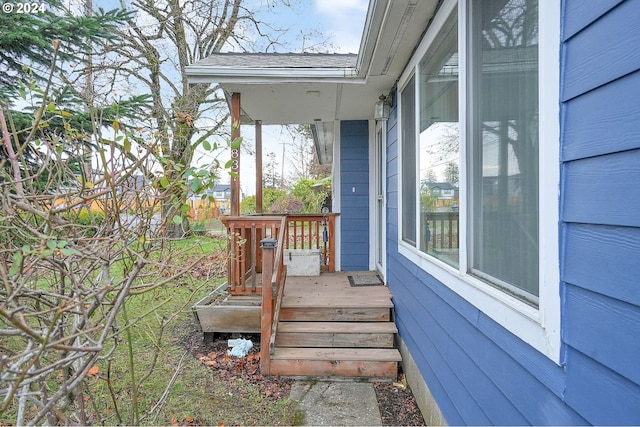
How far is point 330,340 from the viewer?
136 inches

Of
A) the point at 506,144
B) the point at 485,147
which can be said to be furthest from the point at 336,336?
the point at 506,144

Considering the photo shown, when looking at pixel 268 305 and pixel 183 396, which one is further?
pixel 268 305

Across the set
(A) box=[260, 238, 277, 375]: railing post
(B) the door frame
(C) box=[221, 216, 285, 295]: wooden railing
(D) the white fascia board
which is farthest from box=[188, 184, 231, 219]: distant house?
(B) the door frame

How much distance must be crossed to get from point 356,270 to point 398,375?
220 cm

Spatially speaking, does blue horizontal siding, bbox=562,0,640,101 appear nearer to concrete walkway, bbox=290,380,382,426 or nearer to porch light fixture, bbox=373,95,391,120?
concrete walkway, bbox=290,380,382,426

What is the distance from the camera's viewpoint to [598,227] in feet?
3.05

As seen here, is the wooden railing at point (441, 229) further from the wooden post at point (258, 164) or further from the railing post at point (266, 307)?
the wooden post at point (258, 164)

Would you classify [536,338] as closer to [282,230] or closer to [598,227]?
[598,227]

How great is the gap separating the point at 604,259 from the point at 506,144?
618 millimetres

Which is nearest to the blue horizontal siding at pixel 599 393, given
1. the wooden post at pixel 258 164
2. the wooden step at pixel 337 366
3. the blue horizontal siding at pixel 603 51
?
the blue horizontal siding at pixel 603 51

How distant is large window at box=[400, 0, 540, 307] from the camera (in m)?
1.25

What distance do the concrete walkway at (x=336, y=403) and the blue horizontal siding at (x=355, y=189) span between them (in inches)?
95.7

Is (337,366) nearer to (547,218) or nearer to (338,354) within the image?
(338,354)

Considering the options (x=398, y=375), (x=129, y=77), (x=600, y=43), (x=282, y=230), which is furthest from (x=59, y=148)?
(x=129, y=77)
